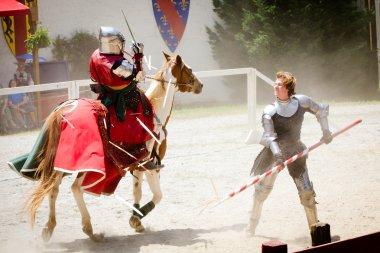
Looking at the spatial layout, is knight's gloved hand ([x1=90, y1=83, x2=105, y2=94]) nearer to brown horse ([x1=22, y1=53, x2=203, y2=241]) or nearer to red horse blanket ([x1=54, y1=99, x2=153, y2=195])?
red horse blanket ([x1=54, y1=99, x2=153, y2=195])

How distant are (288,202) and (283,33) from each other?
1226 cm

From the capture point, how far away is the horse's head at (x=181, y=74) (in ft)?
22.8

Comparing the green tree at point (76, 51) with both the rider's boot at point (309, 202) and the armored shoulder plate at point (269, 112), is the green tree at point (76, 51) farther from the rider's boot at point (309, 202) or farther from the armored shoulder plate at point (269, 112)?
the rider's boot at point (309, 202)

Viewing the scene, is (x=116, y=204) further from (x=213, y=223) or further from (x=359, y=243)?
(x=359, y=243)

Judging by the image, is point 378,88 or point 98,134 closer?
point 98,134

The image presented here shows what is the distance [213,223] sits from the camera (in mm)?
6551

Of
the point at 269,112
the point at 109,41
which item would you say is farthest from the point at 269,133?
the point at 109,41

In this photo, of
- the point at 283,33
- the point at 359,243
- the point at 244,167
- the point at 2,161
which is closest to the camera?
the point at 359,243

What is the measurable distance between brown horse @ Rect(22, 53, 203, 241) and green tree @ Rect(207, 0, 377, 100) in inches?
468

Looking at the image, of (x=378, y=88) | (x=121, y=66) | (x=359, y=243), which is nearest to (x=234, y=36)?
(x=378, y=88)

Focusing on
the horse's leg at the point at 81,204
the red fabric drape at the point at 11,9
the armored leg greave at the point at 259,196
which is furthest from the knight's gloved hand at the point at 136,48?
the red fabric drape at the point at 11,9

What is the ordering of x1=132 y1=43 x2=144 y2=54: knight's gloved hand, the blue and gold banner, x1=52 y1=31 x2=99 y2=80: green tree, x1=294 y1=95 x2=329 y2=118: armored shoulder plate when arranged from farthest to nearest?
the blue and gold banner, x1=52 y1=31 x2=99 y2=80: green tree, x1=132 y1=43 x2=144 y2=54: knight's gloved hand, x1=294 y1=95 x2=329 y2=118: armored shoulder plate

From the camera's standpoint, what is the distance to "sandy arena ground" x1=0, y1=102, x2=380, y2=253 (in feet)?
19.3

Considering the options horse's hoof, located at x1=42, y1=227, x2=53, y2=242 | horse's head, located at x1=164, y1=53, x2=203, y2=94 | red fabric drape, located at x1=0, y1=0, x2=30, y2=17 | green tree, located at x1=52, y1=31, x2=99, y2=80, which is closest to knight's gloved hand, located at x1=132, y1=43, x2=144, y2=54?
horse's head, located at x1=164, y1=53, x2=203, y2=94
